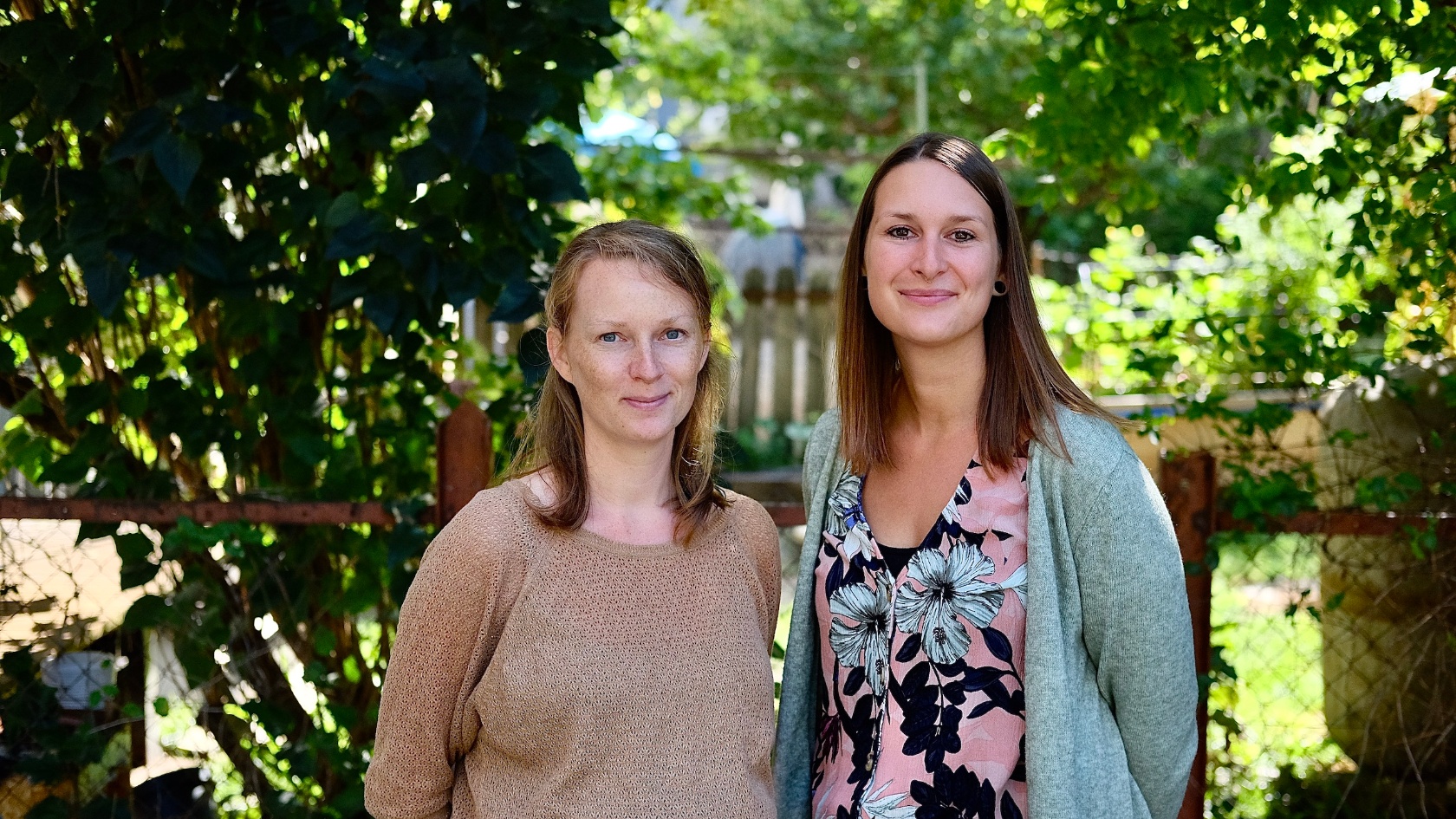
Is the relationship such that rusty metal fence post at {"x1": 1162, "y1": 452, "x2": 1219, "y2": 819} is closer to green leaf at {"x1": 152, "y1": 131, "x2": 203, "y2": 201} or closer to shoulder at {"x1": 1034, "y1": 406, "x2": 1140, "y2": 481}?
shoulder at {"x1": 1034, "y1": 406, "x2": 1140, "y2": 481}

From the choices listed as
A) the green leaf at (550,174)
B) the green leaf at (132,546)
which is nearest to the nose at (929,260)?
the green leaf at (550,174)

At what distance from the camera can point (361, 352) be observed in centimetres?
316

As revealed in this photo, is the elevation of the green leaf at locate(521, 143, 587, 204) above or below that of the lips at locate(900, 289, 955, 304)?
above

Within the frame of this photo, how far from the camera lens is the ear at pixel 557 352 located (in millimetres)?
1755

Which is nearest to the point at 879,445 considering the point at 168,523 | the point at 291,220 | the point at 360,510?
the point at 360,510

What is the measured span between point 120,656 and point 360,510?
0.79 m

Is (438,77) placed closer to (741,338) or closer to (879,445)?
(879,445)

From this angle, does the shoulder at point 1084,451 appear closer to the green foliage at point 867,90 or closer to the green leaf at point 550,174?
the green leaf at point 550,174

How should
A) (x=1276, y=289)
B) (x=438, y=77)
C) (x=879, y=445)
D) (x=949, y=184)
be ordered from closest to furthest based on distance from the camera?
(x=949, y=184) → (x=879, y=445) → (x=438, y=77) → (x=1276, y=289)

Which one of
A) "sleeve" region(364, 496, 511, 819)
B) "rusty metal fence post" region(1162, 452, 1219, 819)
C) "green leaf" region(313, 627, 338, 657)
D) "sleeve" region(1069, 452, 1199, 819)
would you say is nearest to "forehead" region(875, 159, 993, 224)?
"sleeve" region(1069, 452, 1199, 819)

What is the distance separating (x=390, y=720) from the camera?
167cm

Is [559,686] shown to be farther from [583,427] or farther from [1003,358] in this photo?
[1003,358]

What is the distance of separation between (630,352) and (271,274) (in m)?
1.40

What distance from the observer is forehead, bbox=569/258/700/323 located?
1.69 m
